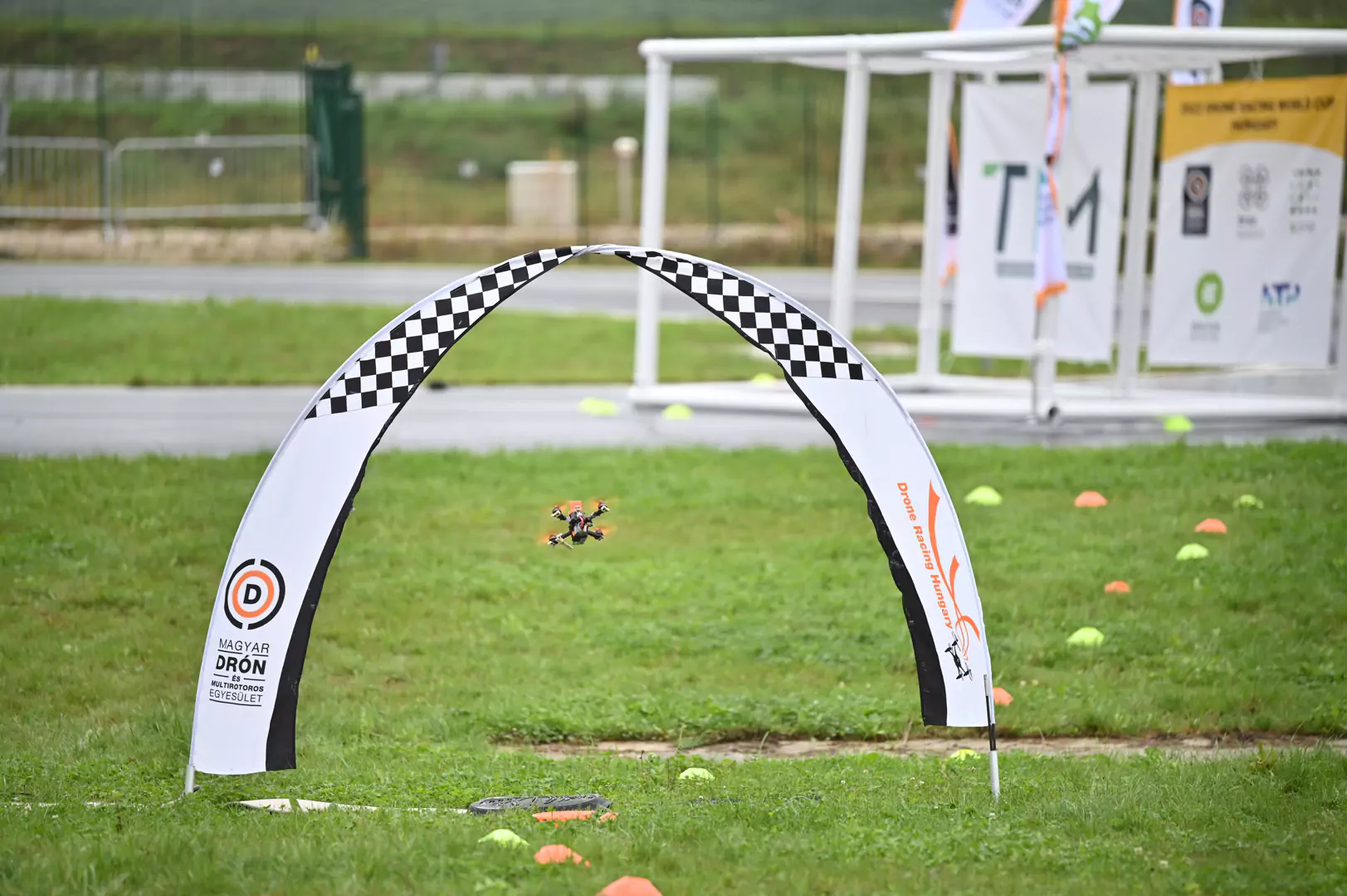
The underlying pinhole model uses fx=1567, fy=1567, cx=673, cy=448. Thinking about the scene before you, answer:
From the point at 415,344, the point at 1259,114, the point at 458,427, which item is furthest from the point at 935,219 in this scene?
the point at 415,344

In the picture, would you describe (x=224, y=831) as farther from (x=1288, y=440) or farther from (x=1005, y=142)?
(x=1005, y=142)

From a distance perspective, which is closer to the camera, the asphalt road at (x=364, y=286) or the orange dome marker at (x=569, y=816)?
the orange dome marker at (x=569, y=816)

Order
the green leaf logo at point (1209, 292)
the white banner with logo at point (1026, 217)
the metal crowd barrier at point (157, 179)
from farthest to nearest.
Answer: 1. the metal crowd barrier at point (157, 179)
2. the white banner with logo at point (1026, 217)
3. the green leaf logo at point (1209, 292)

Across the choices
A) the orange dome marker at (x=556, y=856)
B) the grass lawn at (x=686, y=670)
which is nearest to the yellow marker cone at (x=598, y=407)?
the grass lawn at (x=686, y=670)

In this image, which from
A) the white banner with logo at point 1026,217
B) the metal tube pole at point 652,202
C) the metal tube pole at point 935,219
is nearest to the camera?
the white banner with logo at point 1026,217

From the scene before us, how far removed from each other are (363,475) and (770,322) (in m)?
1.65

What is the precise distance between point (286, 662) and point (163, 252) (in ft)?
82.7

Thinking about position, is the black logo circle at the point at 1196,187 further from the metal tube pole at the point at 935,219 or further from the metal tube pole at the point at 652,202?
the metal tube pole at the point at 652,202

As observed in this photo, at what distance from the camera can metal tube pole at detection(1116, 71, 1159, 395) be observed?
15.8 meters

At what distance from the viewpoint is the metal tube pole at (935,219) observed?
16469 millimetres

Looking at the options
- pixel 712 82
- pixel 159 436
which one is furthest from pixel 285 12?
pixel 159 436

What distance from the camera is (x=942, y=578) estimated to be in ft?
19.7

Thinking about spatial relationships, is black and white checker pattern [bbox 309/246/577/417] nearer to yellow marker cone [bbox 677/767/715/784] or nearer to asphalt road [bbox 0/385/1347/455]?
yellow marker cone [bbox 677/767/715/784]

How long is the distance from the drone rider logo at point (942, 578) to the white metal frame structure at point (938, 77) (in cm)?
877
